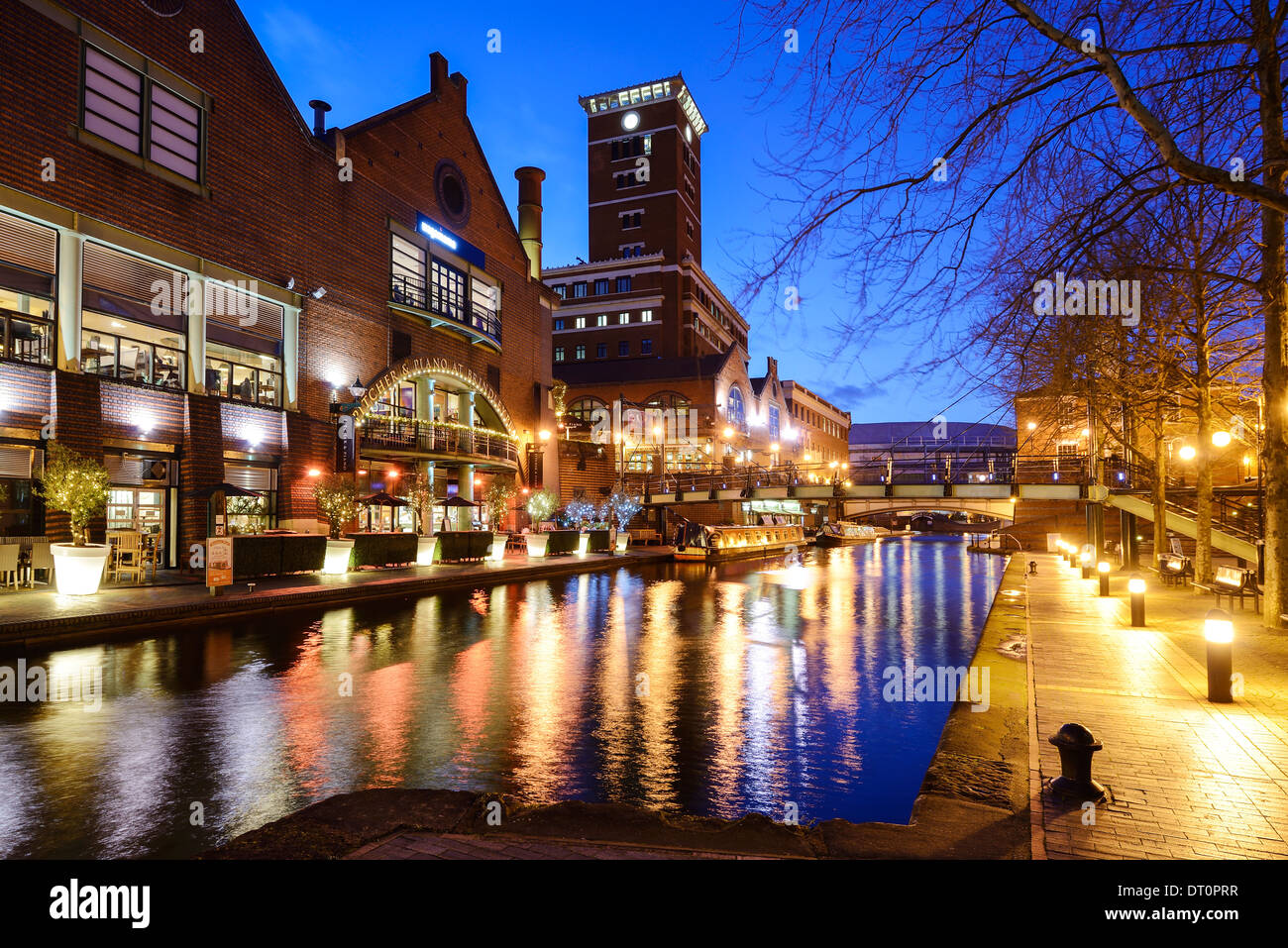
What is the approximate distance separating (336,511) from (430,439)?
7726 millimetres

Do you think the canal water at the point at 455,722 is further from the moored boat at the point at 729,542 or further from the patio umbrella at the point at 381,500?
the moored boat at the point at 729,542

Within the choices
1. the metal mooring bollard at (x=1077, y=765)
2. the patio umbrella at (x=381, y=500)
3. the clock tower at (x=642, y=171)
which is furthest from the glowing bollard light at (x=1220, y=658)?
the clock tower at (x=642, y=171)

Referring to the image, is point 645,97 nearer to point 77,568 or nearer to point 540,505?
point 540,505

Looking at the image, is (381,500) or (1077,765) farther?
(381,500)

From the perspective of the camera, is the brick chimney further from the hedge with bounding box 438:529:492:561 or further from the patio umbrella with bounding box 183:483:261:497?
the patio umbrella with bounding box 183:483:261:497

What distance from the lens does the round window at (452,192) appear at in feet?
110

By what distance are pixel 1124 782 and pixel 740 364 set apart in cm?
6503

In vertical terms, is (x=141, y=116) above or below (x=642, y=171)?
below

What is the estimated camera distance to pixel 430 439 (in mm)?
30656

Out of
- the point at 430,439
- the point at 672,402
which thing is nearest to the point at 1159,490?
the point at 430,439

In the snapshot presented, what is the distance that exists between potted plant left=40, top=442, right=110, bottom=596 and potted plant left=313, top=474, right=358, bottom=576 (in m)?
5.53

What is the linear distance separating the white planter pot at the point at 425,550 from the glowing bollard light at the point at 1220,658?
69.2 feet

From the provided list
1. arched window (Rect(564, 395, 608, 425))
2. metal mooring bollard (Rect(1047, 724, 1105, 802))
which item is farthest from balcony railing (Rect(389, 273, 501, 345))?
metal mooring bollard (Rect(1047, 724, 1105, 802))
